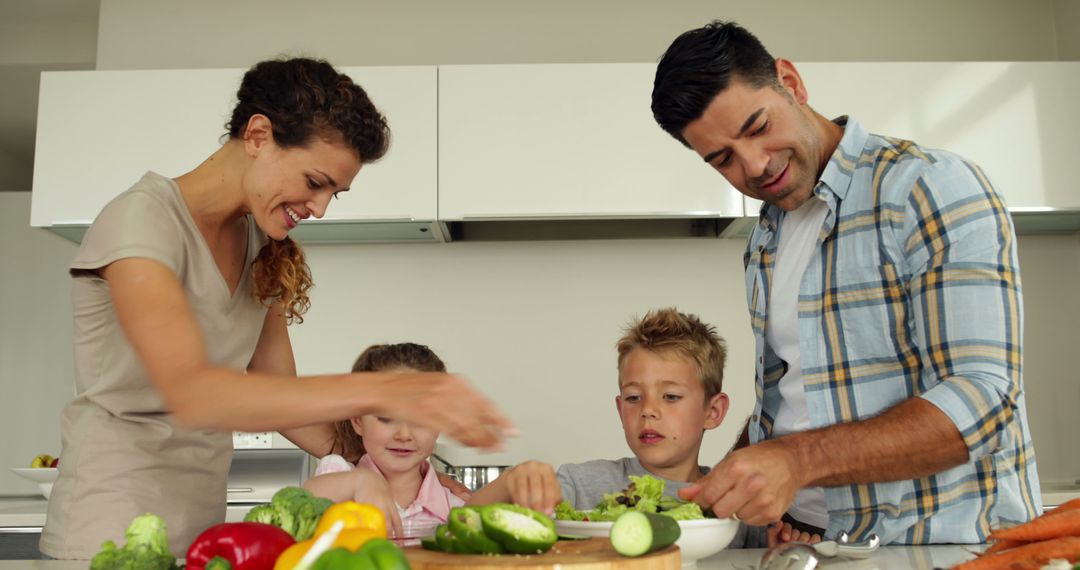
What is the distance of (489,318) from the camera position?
329 centimetres

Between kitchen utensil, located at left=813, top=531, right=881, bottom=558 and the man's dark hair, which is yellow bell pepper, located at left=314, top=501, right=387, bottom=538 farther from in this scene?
the man's dark hair

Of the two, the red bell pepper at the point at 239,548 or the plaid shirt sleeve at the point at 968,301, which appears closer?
the red bell pepper at the point at 239,548

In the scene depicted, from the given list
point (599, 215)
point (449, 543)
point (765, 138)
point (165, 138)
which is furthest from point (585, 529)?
point (165, 138)

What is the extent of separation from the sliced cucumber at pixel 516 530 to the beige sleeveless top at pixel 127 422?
24.2 inches

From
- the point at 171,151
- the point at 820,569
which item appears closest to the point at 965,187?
Result: the point at 820,569

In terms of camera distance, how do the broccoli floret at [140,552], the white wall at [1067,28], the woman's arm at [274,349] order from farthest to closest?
the white wall at [1067,28], the woman's arm at [274,349], the broccoli floret at [140,552]

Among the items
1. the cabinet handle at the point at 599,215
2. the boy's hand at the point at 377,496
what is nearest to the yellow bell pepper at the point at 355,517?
the boy's hand at the point at 377,496

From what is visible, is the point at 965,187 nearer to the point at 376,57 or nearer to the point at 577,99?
the point at 577,99

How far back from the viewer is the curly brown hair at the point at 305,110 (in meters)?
1.41

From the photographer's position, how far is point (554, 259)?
3309 mm

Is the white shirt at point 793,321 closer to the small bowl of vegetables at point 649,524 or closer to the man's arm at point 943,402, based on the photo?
the man's arm at point 943,402

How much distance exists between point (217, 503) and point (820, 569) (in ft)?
2.96

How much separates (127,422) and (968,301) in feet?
3.87

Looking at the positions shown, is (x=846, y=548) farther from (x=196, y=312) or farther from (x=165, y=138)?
(x=165, y=138)
